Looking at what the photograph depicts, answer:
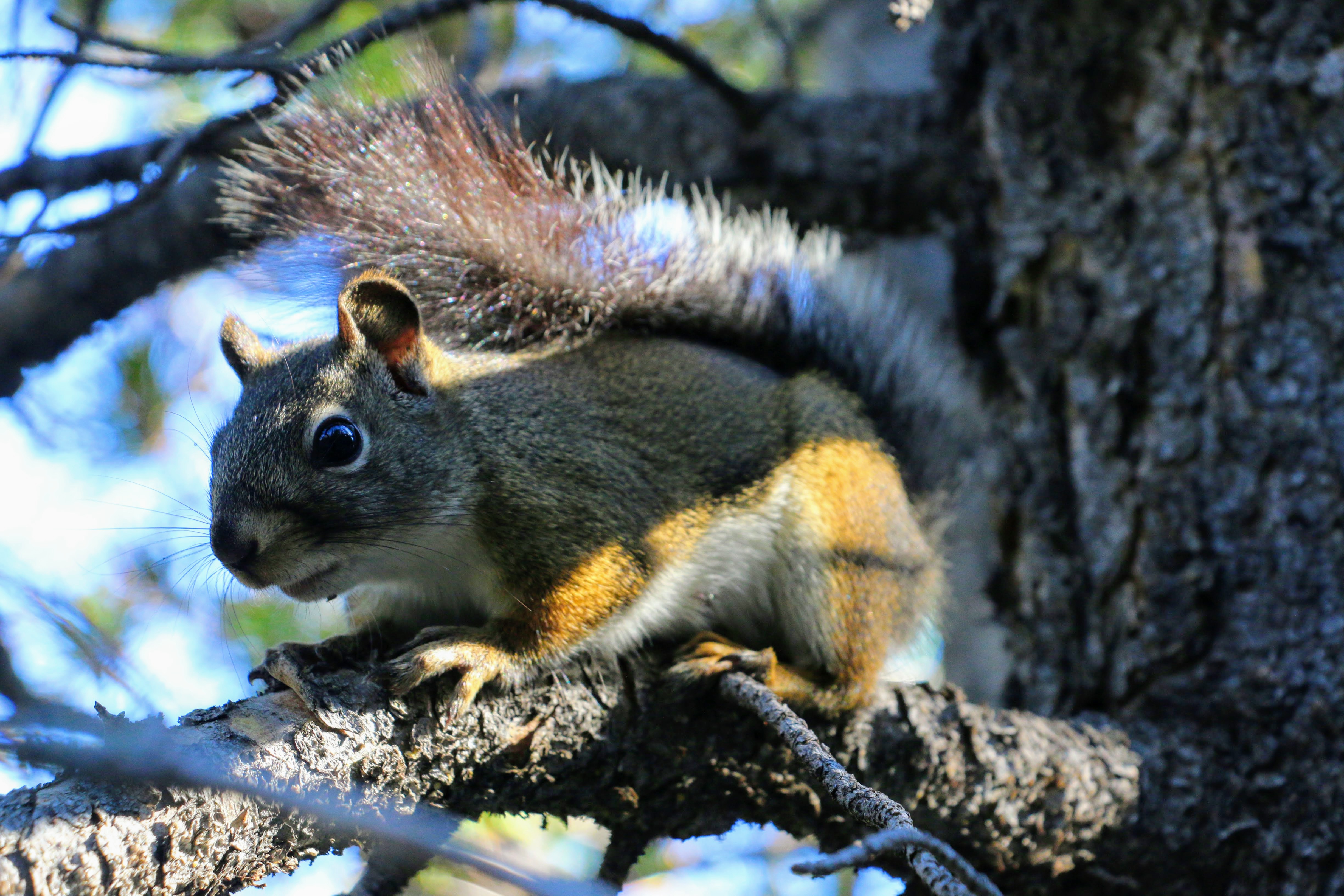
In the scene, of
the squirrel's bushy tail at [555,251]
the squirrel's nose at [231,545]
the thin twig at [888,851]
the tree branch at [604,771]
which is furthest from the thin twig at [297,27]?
the thin twig at [888,851]

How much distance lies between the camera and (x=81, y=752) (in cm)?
67

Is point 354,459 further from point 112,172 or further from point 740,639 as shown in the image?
point 112,172

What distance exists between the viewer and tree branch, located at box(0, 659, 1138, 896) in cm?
142

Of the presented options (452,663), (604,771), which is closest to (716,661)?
(604,771)

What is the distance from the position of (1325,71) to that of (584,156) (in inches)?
83.7

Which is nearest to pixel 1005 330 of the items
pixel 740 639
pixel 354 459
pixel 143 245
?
pixel 740 639

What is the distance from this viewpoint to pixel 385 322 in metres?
2.22

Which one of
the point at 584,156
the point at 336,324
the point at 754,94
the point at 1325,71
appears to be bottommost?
the point at 336,324

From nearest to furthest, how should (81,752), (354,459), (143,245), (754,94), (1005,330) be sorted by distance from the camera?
1. (81,752)
2. (354,459)
3. (1005,330)
4. (143,245)
5. (754,94)

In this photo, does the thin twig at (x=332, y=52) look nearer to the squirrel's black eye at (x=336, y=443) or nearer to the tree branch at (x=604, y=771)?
the squirrel's black eye at (x=336, y=443)

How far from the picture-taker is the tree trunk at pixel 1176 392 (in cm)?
222

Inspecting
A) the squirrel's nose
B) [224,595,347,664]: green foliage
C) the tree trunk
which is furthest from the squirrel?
[224,595,347,664]: green foliage

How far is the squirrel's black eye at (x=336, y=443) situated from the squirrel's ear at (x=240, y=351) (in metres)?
0.41

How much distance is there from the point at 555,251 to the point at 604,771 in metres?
1.26
